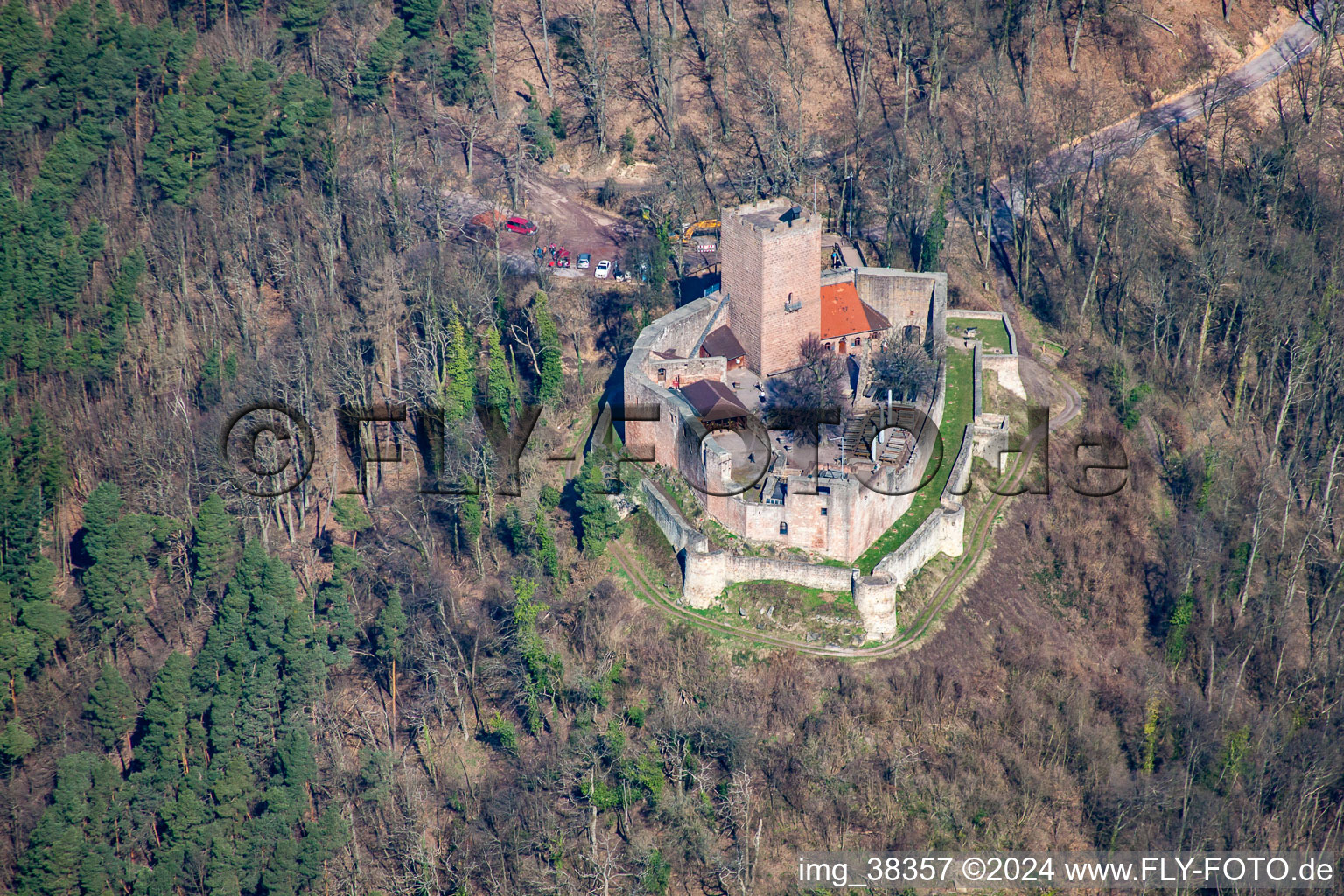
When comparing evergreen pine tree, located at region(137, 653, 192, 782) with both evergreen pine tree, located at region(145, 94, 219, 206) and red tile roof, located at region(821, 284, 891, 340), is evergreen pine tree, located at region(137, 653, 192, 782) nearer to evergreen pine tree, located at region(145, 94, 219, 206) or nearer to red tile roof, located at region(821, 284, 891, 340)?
red tile roof, located at region(821, 284, 891, 340)

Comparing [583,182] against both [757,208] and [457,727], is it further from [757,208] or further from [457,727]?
[457,727]

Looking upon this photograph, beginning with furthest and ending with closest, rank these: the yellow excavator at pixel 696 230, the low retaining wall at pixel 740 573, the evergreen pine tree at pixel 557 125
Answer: the evergreen pine tree at pixel 557 125 < the yellow excavator at pixel 696 230 < the low retaining wall at pixel 740 573

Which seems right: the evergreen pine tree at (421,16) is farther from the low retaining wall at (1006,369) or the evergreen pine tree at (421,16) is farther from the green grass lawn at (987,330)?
the low retaining wall at (1006,369)

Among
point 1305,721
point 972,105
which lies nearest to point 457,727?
point 1305,721

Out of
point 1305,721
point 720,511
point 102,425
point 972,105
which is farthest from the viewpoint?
point 972,105

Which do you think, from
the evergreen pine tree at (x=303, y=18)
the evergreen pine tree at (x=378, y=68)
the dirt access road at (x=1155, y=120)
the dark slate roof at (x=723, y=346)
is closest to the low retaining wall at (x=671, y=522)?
the dark slate roof at (x=723, y=346)

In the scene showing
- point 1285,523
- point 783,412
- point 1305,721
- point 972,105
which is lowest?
point 1305,721
